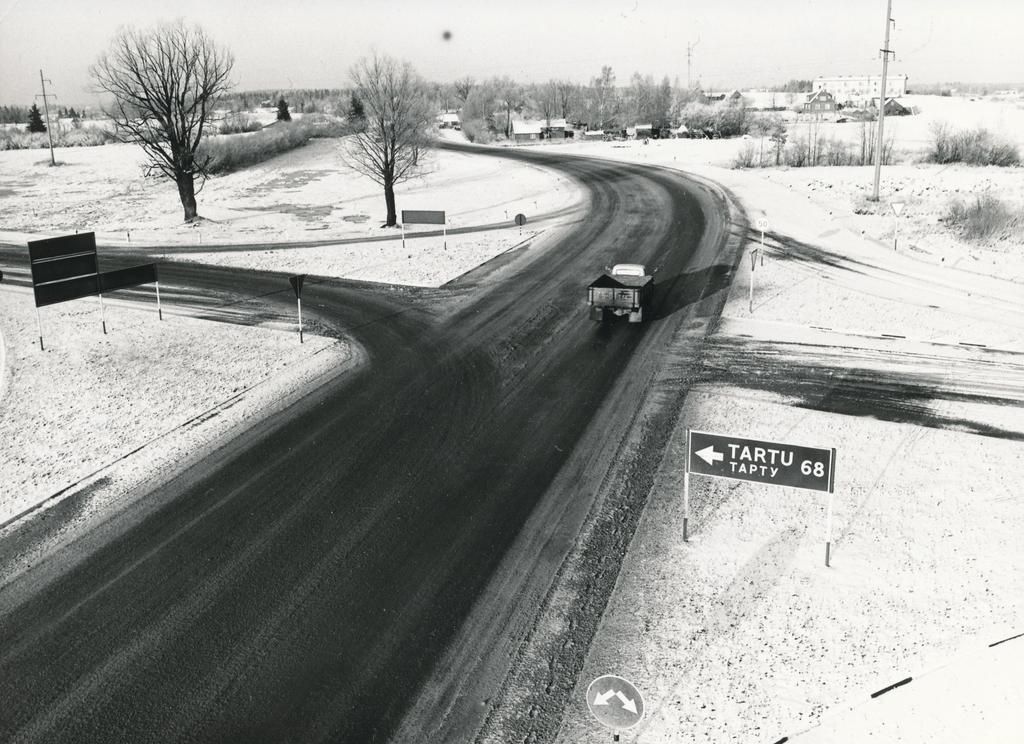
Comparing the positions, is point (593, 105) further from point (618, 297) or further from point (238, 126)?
point (618, 297)

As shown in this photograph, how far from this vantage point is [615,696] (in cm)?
864

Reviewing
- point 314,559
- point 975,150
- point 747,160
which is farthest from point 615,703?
point 975,150

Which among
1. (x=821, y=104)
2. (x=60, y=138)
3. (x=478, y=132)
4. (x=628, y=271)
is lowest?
(x=628, y=271)

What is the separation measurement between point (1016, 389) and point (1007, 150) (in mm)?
50626

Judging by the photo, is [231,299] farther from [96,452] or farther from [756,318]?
[756,318]

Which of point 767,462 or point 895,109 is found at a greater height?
point 895,109

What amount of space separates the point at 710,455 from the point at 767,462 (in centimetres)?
80

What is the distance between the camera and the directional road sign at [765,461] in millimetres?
10719

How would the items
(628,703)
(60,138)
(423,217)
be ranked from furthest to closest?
(60,138) → (423,217) → (628,703)

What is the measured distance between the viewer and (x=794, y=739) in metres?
8.19

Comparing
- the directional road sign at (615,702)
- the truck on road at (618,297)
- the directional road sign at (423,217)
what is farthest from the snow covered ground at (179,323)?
the directional road sign at (615,702)

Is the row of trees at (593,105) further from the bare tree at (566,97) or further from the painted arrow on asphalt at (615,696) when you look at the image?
the painted arrow on asphalt at (615,696)

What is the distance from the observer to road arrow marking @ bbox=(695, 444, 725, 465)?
1123 cm

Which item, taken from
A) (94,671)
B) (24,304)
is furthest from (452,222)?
(94,671)
